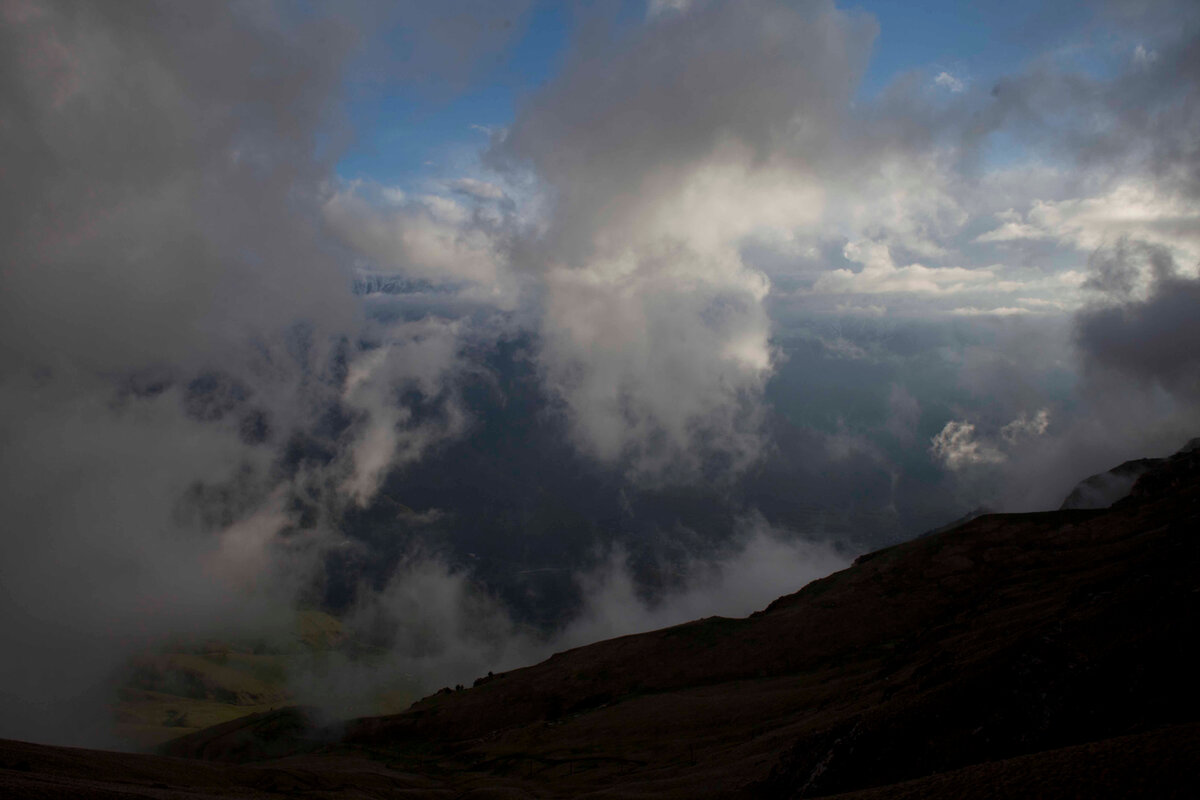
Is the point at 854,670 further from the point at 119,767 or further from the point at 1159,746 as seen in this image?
the point at 119,767

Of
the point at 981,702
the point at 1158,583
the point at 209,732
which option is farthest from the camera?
the point at 209,732

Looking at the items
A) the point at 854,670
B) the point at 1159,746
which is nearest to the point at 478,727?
the point at 854,670

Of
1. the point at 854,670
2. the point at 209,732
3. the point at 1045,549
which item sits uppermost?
the point at 1045,549

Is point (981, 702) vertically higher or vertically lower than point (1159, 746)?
lower

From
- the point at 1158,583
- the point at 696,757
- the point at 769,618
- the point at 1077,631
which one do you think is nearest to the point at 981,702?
the point at 1077,631

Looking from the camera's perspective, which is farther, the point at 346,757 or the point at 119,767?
the point at 346,757

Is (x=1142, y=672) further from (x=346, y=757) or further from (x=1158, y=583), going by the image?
(x=346, y=757)

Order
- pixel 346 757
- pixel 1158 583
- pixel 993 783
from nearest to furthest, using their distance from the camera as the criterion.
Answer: pixel 993 783, pixel 1158 583, pixel 346 757
